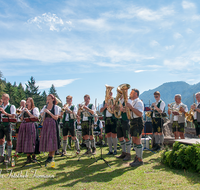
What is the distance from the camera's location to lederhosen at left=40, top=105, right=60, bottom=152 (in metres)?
5.67

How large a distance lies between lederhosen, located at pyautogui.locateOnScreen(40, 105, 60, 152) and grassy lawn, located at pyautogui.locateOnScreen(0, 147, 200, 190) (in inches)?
24.1

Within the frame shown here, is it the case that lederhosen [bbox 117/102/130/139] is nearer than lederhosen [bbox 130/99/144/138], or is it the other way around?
lederhosen [bbox 130/99/144/138]

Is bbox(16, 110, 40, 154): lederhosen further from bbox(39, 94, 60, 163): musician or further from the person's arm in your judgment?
the person's arm

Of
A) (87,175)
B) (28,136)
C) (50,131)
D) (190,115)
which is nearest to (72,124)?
(50,131)

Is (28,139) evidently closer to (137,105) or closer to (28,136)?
(28,136)

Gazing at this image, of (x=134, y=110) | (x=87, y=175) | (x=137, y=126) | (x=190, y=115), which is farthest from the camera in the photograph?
(x=190, y=115)

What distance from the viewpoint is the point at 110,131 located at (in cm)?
733

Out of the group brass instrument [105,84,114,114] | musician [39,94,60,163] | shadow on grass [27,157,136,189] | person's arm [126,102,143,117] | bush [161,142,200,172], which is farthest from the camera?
brass instrument [105,84,114,114]

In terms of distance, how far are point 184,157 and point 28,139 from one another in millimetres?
4704

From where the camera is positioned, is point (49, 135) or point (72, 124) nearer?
point (49, 135)

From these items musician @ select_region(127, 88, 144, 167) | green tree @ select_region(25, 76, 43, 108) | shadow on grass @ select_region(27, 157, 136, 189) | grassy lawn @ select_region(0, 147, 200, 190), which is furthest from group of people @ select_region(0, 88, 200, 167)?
green tree @ select_region(25, 76, 43, 108)

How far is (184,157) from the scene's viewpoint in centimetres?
482

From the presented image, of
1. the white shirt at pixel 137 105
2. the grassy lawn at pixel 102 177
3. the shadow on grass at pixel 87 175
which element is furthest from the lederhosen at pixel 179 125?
the shadow on grass at pixel 87 175

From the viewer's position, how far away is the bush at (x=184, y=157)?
178 inches
